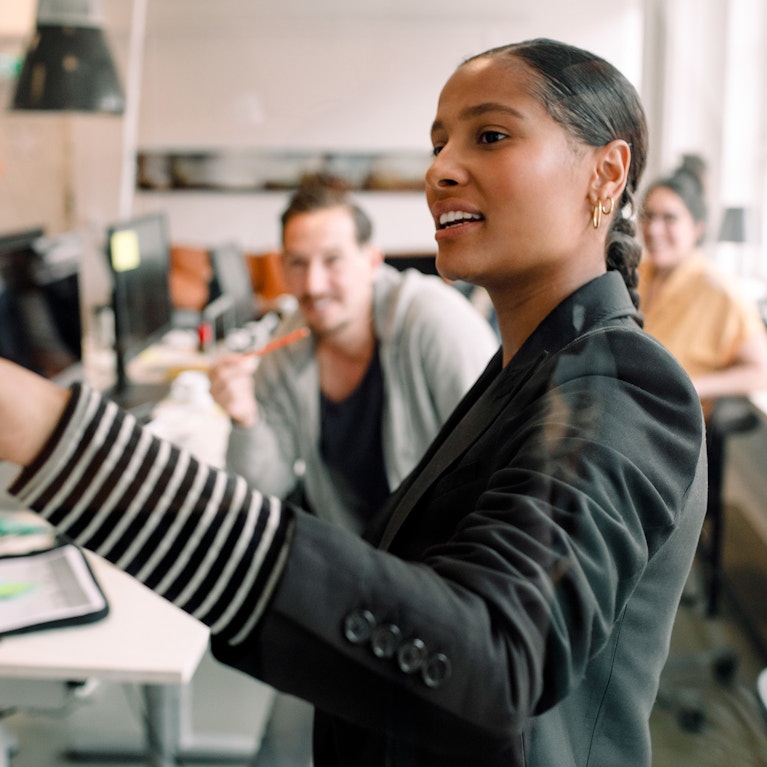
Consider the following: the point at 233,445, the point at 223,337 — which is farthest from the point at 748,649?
the point at 223,337

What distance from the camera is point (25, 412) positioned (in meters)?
0.28

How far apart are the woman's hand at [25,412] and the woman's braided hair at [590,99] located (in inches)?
8.4

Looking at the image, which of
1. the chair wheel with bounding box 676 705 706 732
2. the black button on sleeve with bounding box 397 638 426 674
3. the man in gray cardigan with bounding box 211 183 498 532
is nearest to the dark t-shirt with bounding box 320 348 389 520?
the man in gray cardigan with bounding box 211 183 498 532

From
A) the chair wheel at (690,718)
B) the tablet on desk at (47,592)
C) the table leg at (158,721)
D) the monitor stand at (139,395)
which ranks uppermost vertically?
the chair wheel at (690,718)

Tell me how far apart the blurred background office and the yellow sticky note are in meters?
0.20

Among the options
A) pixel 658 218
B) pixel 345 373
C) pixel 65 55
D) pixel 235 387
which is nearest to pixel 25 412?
pixel 658 218

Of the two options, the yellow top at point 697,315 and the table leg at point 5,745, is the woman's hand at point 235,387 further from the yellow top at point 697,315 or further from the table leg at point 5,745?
the yellow top at point 697,315

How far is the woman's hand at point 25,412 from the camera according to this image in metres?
0.27

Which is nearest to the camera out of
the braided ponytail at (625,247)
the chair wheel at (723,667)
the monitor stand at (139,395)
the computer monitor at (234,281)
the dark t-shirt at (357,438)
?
the braided ponytail at (625,247)

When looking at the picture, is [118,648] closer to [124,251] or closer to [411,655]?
[411,655]

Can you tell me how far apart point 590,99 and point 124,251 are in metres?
1.50

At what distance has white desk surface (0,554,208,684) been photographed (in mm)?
813

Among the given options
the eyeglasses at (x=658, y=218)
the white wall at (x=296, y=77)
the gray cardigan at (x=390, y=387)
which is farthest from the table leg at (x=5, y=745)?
the eyeglasses at (x=658, y=218)

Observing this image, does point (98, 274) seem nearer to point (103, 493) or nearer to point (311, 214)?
point (311, 214)
